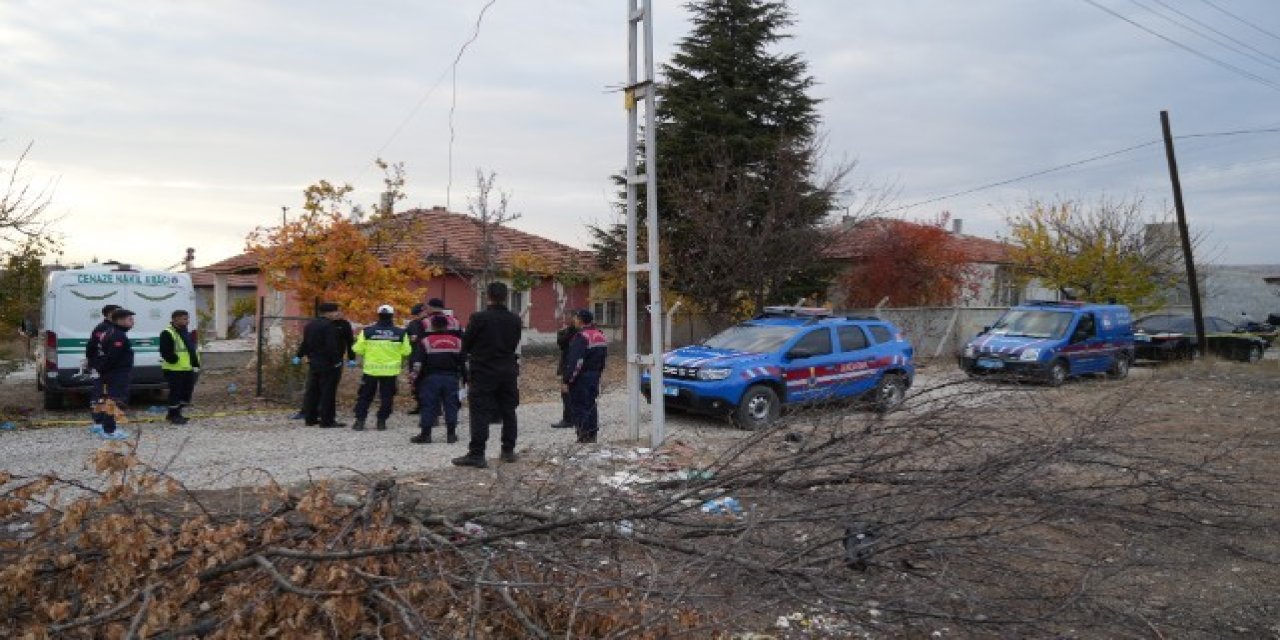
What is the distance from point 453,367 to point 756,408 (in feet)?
13.4

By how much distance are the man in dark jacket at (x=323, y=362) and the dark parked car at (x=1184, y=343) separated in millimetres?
21708

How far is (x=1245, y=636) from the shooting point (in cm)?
506

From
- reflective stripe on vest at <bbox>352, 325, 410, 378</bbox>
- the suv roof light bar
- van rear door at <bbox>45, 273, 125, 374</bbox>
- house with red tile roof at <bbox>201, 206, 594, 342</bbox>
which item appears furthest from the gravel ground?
house with red tile roof at <bbox>201, 206, 594, 342</bbox>

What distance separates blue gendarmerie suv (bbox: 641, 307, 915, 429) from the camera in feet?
38.3

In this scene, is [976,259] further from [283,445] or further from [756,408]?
[283,445]

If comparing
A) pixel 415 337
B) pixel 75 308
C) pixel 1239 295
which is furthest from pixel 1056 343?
pixel 1239 295

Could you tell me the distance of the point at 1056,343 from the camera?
17.7 m

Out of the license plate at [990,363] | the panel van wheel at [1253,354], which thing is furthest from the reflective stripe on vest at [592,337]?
the panel van wheel at [1253,354]

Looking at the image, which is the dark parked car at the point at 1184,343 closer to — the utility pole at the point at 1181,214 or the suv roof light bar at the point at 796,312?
the utility pole at the point at 1181,214

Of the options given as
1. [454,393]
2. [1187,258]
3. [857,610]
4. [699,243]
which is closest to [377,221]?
[454,393]

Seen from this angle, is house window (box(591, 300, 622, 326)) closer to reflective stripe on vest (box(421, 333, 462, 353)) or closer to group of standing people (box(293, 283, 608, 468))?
group of standing people (box(293, 283, 608, 468))

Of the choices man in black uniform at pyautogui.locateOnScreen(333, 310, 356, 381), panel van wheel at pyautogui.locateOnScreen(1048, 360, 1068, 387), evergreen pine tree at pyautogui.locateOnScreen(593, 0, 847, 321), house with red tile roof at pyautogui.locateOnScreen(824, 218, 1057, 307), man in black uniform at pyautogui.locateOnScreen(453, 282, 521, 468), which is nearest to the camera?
man in black uniform at pyautogui.locateOnScreen(453, 282, 521, 468)

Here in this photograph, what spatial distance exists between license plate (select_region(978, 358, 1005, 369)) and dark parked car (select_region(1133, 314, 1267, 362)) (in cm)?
939

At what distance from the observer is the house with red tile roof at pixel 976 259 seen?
2844 centimetres
